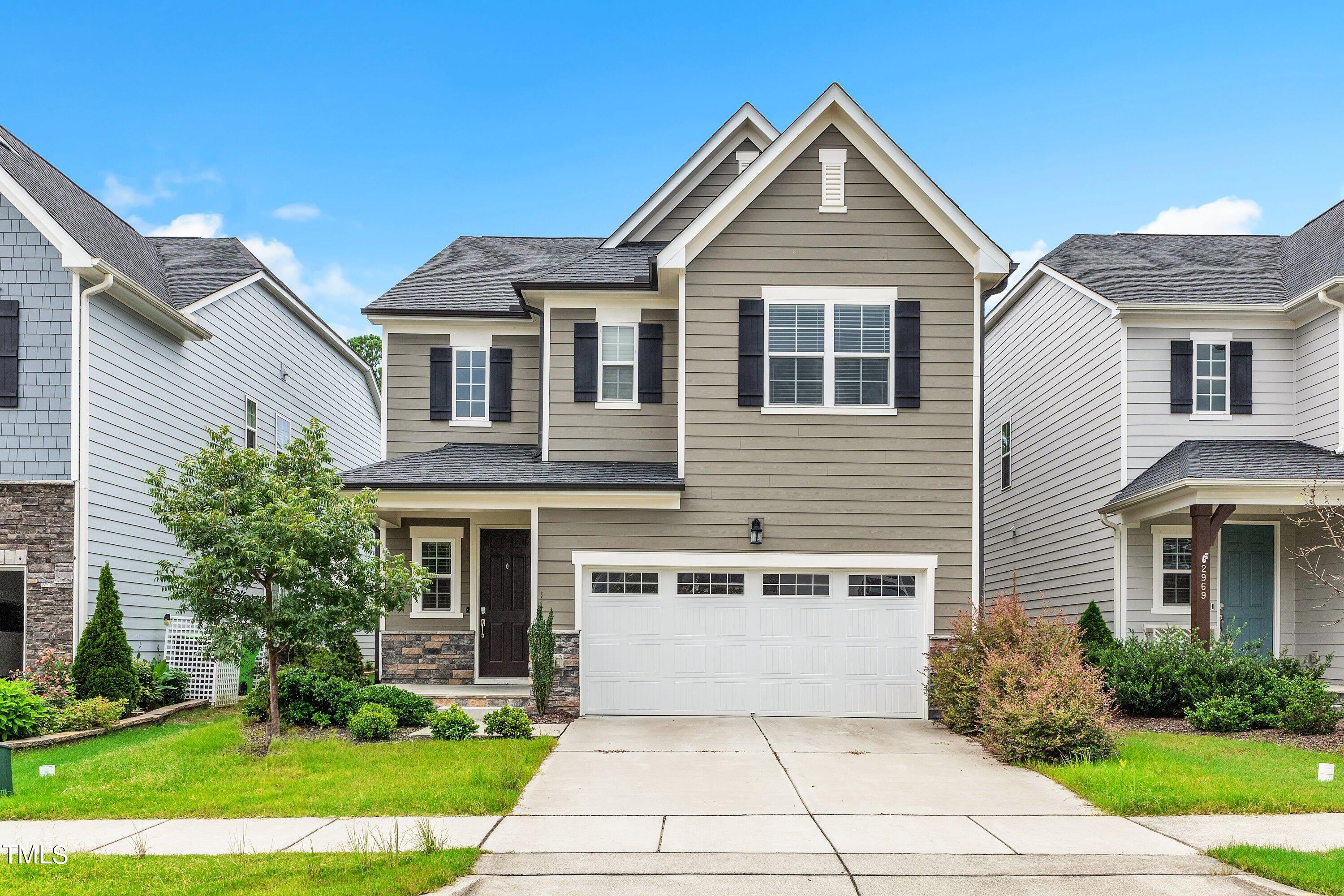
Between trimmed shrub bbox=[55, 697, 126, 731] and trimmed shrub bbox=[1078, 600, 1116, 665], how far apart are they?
12.5 metres

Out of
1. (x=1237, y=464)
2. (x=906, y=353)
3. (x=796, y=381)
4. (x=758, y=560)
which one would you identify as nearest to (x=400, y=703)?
(x=758, y=560)

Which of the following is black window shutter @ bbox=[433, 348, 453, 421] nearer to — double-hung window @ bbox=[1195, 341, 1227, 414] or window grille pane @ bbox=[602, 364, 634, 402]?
window grille pane @ bbox=[602, 364, 634, 402]

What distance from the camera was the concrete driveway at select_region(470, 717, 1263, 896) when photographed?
6.47 m

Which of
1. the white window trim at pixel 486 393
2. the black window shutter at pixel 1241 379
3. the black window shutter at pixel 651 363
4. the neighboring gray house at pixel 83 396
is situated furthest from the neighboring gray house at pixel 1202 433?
the neighboring gray house at pixel 83 396

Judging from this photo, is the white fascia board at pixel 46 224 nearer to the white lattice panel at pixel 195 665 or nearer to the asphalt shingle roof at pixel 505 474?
the asphalt shingle roof at pixel 505 474

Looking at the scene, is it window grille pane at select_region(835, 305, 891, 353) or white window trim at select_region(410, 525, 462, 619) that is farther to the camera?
white window trim at select_region(410, 525, 462, 619)

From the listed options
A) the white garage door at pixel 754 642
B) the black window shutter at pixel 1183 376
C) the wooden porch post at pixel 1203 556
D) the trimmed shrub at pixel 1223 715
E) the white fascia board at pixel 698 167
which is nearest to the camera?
the trimmed shrub at pixel 1223 715

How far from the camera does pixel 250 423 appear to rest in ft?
63.5

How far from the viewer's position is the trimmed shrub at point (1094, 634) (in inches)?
570

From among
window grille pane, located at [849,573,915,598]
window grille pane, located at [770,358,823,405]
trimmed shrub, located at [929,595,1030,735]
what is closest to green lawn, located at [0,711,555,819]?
window grille pane, located at [849,573,915,598]

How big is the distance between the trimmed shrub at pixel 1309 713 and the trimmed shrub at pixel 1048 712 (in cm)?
301

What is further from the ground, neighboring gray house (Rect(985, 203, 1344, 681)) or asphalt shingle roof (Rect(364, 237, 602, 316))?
asphalt shingle roof (Rect(364, 237, 602, 316))

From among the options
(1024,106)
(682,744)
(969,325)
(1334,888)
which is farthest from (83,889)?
(1024,106)

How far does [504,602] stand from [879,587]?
5642 millimetres
